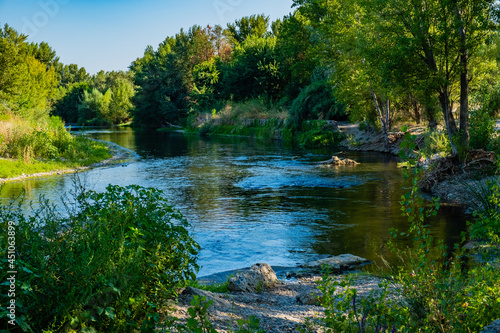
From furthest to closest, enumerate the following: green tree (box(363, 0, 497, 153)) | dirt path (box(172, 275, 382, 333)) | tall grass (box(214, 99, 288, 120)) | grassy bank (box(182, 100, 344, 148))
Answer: tall grass (box(214, 99, 288, 120))
grassy bank (box(182, 100, 344, 148))
green tree (box(363, 0, 497, 153))
dirt path (box(172, 275, 382, 333))

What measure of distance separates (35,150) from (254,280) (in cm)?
2011

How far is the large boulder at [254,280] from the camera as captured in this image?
6652 millimetres

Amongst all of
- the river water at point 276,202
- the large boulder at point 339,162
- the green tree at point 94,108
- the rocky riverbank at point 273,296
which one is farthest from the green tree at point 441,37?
the green tree at point 94,108

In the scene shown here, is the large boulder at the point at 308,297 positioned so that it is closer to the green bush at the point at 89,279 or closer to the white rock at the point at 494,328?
the green bush at the point at 89,279

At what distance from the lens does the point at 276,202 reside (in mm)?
15305

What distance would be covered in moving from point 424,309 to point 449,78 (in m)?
13.2

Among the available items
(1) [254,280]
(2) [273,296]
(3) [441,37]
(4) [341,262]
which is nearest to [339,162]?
(3) [441,37]

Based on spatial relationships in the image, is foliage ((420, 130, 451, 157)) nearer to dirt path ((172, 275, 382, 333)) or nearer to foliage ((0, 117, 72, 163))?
dirt path ((172, 275, 382, 333))

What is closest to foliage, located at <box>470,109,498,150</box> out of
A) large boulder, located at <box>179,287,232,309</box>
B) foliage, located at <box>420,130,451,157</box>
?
foliage, located at <box>420,130,451,157</box>

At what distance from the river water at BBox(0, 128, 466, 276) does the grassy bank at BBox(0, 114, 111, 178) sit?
1742 mm

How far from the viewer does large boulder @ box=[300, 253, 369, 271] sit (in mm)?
8336

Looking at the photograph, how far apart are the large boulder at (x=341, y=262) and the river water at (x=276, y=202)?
0.54m

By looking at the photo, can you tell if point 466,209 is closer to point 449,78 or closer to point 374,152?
point 449,78

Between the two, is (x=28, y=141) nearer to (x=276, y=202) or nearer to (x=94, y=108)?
(x=276, y=202)
